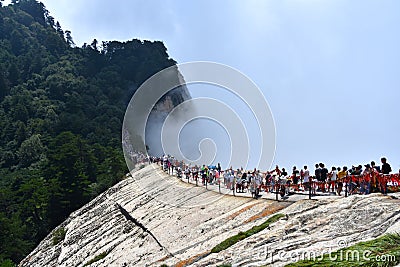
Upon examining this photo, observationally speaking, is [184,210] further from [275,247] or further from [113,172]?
[113,172]

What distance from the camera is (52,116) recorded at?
86.1 m

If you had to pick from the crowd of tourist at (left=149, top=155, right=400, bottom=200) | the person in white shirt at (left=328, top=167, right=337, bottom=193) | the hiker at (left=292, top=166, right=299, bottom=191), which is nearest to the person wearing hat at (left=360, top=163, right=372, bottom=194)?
the crowd of tourist at (left=149, top=155, right=400, bottom=200)

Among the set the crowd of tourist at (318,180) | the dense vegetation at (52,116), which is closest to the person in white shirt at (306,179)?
the crowd of tourist at (318,180)

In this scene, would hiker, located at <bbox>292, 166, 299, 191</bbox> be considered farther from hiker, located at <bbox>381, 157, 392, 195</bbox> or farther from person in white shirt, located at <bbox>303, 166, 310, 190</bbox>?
hiker, located at <bbox>381, 157, 392, 195</bbox>

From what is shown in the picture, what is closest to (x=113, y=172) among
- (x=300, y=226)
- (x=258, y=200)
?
(x=258, y=200)

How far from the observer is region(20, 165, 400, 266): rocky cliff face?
999 cm

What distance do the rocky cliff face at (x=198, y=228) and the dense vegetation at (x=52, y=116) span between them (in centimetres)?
978

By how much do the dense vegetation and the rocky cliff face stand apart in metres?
9.78

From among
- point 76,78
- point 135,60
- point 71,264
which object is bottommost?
point 71,264

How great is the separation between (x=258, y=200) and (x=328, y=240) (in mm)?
7623

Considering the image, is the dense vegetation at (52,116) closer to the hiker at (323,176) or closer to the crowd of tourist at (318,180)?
the crowd of tourist at (318,180)

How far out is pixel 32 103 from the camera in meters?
91.3

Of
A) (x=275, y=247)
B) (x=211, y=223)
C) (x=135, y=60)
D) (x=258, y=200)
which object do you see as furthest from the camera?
(x=135, y=60)

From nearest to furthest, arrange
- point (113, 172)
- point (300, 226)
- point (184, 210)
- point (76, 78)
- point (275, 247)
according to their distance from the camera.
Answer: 1. point (275, 247)
2. point (300, 226)
3. point (184, 210)
4. point (113, 172)
5. point (76, 78)
